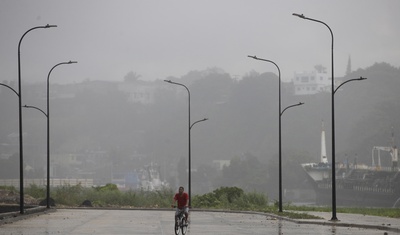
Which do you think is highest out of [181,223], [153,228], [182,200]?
[182,200]

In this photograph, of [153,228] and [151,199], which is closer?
[153,228]

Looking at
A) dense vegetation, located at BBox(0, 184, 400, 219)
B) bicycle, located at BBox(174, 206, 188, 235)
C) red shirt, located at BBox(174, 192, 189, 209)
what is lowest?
dense vegetation, located at BBox(0, 184, 400, 219)

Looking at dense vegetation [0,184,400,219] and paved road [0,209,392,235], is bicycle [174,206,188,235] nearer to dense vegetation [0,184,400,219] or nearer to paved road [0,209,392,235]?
paved road [0,209,392,235]

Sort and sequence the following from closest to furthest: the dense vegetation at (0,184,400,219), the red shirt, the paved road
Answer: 1. the red shirt
2. the paved road
3. the dense vegetation at (0,184,400,219)

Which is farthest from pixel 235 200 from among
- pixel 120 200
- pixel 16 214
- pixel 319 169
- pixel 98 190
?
pixel 319 169

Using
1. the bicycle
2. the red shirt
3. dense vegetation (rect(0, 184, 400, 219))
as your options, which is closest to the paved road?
the bicycle

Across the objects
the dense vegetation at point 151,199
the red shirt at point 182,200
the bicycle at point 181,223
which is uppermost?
the red shirt at point 182,200

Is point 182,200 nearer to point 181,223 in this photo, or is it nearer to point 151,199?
point 181,223

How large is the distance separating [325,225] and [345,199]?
5283 inches

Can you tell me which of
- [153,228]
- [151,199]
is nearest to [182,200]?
[153,228]

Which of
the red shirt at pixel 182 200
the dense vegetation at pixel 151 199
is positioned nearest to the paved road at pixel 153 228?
the red shirt at pixel 182 200

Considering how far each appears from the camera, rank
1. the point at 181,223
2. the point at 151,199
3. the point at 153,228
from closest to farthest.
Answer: the point at 181,223 < the point at 153,228 < the point at 151,199

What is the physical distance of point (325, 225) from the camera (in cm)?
4478

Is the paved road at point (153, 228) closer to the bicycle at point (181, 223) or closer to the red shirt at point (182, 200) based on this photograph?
the bicycle at point (181, 223)
